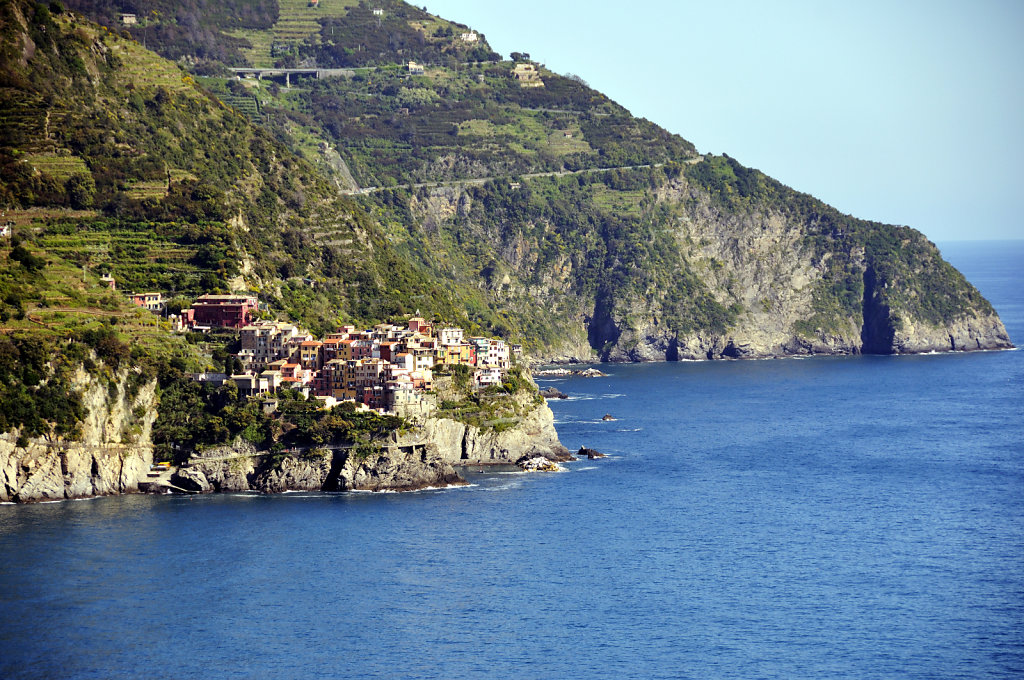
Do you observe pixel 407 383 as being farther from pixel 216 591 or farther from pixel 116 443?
pixel 216 591

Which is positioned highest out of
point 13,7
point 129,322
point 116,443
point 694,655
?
point 13,7

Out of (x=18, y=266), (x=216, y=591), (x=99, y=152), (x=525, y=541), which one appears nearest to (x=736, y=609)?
(x=525, y=541)

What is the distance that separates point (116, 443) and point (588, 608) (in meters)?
33.6

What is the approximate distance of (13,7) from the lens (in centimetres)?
13400

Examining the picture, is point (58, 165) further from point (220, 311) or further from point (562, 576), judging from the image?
point (562, 576)

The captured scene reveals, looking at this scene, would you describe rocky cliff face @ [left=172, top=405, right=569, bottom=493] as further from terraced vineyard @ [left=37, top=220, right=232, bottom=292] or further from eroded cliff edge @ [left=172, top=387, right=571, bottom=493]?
terraced vineyard @ [left=37, top=220, right=232, bottom=292]

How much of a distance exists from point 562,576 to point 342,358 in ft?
106

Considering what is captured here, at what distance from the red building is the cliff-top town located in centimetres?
7

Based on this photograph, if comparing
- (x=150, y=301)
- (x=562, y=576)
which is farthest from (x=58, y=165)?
(x=562, y=576)

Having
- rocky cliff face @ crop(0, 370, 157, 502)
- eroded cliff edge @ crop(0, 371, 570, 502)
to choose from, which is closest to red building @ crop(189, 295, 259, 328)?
eroded cliff edge @ crop(0, 371, 570, 502)

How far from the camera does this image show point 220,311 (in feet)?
361

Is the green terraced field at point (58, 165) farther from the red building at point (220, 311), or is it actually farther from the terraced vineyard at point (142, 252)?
the red building at point (220, 311)

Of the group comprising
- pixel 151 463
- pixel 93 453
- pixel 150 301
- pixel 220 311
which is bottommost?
pixel 151 463

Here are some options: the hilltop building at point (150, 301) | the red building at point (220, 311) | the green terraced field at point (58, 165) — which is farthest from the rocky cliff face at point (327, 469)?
the green terraced field at point (58, 165)
